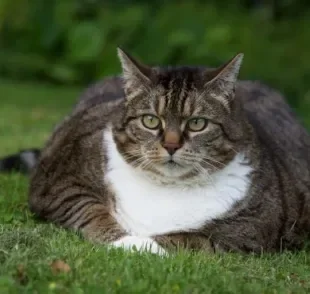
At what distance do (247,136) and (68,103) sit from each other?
19.1ft

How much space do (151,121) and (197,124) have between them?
0.25 metres

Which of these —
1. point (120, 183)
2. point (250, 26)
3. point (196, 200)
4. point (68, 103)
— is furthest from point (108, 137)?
point (250, 26)

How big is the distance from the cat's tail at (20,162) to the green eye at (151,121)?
1911 millimetres

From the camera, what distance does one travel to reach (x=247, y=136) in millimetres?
5820

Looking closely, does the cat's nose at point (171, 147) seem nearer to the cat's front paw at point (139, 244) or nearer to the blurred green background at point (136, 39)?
the cat's front paw at point (139, 244)

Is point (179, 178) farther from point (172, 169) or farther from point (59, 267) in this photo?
point (59, 267)

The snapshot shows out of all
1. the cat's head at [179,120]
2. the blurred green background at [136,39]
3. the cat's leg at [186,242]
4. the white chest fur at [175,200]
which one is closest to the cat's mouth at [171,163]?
the cat's head at [179,120]

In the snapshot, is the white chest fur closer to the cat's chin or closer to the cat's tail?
the cat's chin

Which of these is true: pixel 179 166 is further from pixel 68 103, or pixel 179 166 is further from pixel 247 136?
pixel 68 103

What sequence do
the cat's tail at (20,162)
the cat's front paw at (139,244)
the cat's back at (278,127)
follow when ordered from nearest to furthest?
1. the cat's front paw at (139,244)
2. the cat's back at (278,127)
3. the cat's tail at (20,162)

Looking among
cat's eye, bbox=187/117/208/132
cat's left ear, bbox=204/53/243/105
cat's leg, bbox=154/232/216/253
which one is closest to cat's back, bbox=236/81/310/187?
cat's left ear, bbox=204/53/243/105

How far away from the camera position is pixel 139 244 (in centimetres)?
539

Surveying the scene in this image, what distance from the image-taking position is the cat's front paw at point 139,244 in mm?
5191

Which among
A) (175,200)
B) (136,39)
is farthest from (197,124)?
(136,39)
